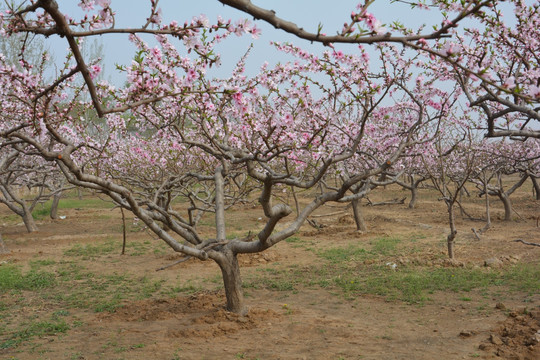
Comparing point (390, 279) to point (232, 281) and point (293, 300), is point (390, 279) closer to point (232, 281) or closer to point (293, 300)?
point (293, 300)

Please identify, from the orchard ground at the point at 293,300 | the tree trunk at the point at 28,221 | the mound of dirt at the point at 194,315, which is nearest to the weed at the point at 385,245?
the orchard ground at the point at 293,300

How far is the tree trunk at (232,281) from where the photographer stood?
683cm

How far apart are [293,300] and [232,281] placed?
1.74 metres

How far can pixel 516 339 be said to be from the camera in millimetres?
5539

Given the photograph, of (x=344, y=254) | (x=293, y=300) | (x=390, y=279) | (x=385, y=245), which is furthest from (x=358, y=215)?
(x=293, y=300)

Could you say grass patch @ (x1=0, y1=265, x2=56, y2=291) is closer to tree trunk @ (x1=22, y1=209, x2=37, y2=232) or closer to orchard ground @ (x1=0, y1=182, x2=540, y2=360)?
orchard ground @ (x1=0, y1=182, x2=540, y2=360)

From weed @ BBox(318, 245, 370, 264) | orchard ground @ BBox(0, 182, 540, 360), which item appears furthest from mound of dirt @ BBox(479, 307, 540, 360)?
weed @ BBox(318, 245, 370, 264)

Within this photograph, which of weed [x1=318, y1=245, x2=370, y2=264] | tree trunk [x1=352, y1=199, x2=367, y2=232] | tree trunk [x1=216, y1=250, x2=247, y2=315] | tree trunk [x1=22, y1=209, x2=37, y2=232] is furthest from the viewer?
tree trunk [x1=22, y1=209, x2=37, y2=232]

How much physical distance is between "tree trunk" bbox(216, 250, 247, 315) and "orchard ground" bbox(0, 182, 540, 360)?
0.65 ft

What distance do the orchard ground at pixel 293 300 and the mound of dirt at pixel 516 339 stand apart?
0.02 meters

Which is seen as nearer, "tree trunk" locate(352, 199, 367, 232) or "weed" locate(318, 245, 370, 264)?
"weed" locate(318, 245, 370, 264)

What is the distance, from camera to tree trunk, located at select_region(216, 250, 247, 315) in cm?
683

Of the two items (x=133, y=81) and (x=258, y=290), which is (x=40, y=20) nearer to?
(x=133, y=81)

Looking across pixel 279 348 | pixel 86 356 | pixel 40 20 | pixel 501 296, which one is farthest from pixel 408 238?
pixel 40 20
